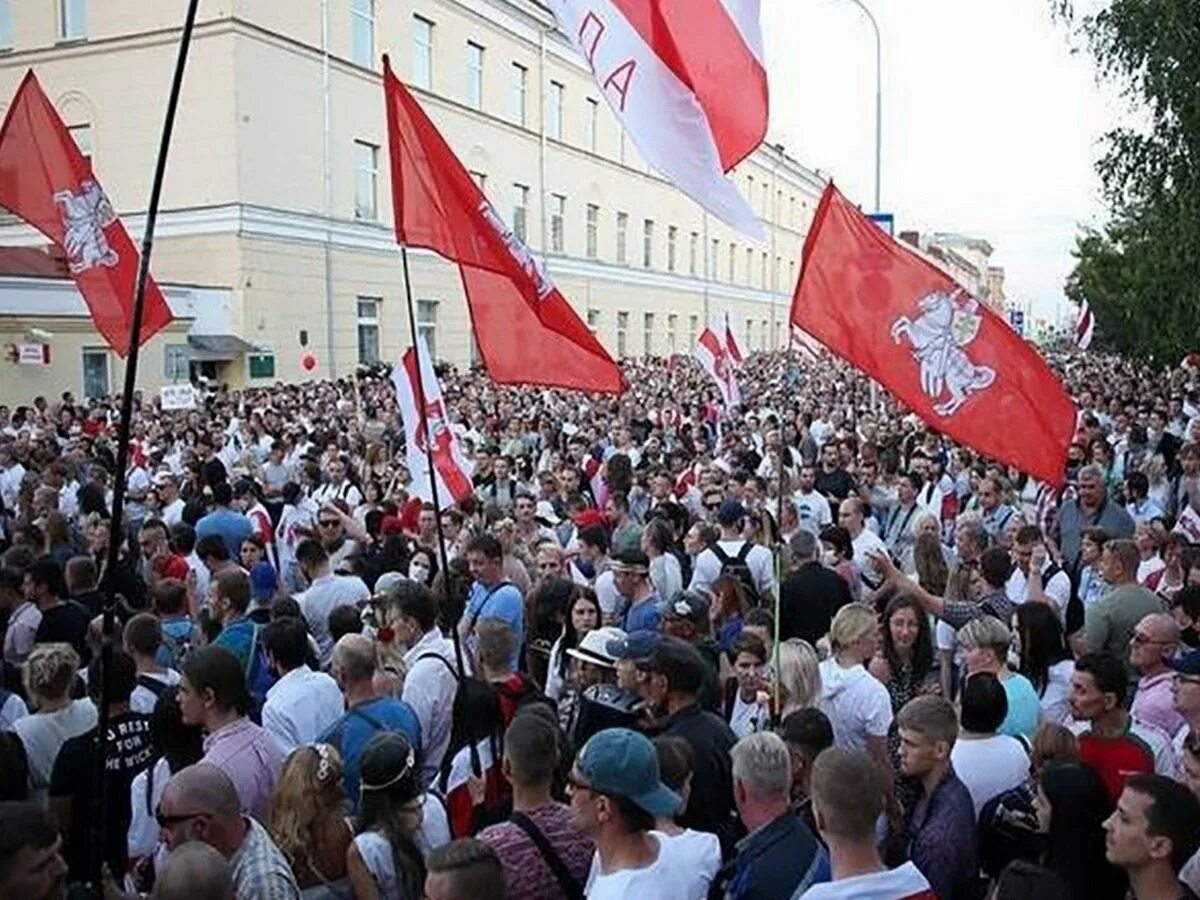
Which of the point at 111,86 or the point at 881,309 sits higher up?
the point at 111,86

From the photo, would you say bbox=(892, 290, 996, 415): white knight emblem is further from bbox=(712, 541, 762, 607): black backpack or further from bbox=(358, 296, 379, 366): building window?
bbox=(358, 296, 379, 366): building window

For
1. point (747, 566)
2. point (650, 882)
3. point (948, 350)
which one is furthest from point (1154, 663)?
point (747, 566)

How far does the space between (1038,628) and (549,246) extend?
139 feet

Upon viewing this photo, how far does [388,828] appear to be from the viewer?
386cm

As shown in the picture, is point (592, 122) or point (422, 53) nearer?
point (422, 53)

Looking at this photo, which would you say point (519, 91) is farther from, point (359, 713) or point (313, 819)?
point (313, 819)

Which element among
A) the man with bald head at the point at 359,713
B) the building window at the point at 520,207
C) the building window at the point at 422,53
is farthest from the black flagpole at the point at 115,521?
the building window at the point at 520,207

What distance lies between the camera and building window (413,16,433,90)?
129 ft

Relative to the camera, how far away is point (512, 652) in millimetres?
5527

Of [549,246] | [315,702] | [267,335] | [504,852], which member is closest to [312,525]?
[315,702]

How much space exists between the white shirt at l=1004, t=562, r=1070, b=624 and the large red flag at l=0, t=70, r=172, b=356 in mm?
6361

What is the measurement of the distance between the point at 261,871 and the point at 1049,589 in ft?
18.1

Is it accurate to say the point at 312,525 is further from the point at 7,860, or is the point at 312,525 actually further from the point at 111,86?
the point at 111,86

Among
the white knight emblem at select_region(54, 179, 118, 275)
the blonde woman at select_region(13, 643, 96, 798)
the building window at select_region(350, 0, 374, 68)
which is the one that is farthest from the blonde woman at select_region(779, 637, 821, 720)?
the building window at select_region(350, 0, 374, 68)
